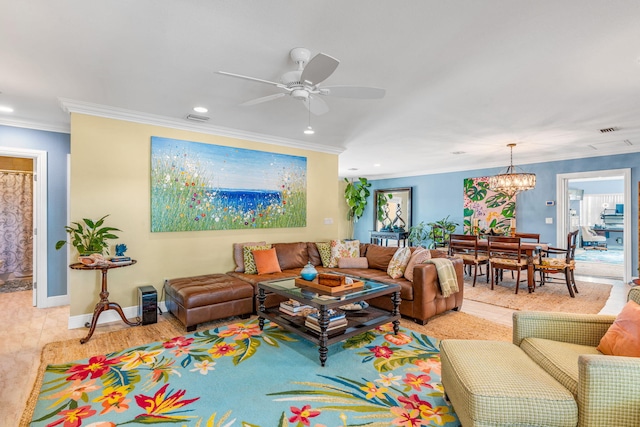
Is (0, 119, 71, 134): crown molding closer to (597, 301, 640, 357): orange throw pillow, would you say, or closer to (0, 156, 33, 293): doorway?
(0, 156, 33, 293): doorway

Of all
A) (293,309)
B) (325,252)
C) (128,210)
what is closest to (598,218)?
(325,252)

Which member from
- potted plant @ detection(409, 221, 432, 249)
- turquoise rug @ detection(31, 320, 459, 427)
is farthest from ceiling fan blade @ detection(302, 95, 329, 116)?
potted plant @ detection(409, 221, 432, 249)

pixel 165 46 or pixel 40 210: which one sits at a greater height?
pixel 165 46

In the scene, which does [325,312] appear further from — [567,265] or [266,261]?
[567,265]

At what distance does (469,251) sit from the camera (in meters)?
5.86

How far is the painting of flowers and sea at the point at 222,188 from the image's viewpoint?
160 inches

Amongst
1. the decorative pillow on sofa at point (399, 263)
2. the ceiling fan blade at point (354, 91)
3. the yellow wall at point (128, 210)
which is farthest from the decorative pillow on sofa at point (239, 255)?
the ceiling fan blade at point (354, 91)

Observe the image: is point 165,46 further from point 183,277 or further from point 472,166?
point 472,166

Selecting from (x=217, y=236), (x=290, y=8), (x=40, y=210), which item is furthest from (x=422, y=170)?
(x=40, y=210)

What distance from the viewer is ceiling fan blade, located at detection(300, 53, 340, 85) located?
6.20 ft

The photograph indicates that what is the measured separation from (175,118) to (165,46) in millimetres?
1881

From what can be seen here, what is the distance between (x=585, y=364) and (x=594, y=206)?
1217 cm

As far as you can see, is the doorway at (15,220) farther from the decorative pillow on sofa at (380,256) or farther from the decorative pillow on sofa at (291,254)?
the decorative pillow on sofa at (380,256)

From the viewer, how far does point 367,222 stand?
10203 millimetres
